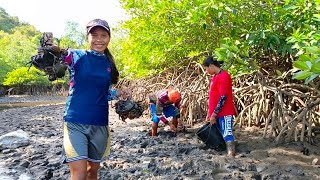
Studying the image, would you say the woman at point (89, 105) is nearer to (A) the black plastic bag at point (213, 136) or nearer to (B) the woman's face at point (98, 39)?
(B) the woman's face at point (98, 39)

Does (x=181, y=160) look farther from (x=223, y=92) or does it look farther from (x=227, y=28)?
(x=227, y=28)

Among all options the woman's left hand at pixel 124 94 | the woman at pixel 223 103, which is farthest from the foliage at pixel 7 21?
the woman's left hand at pixel 124 94

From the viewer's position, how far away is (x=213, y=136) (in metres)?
4.82

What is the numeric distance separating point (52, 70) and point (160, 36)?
3744 millimetres

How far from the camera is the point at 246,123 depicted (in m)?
6.31

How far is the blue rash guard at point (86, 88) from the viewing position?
101 inches

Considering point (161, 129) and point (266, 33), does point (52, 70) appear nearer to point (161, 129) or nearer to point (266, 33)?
point (266, 33)

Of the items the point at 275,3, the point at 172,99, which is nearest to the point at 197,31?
the point at 172,99

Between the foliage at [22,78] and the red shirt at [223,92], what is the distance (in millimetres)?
33990

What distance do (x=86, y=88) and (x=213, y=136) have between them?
2615mm

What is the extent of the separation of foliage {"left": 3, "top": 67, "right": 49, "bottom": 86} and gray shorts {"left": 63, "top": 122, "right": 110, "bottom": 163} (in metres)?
35.5

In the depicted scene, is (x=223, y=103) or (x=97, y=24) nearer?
(x=97, y=24)

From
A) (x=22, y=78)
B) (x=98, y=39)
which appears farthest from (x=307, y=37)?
(x=22, y=78)

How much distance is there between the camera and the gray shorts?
245 centimetres
